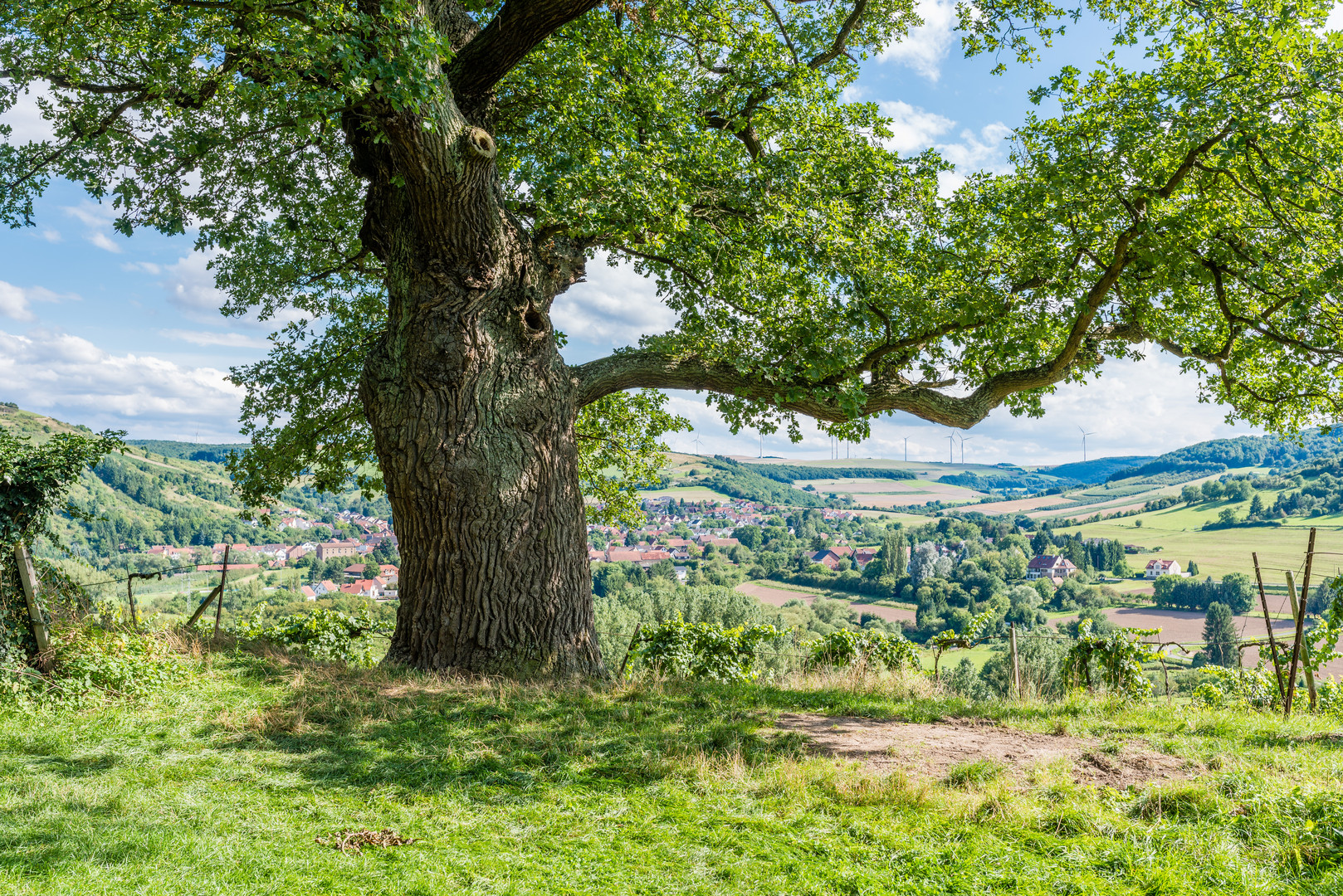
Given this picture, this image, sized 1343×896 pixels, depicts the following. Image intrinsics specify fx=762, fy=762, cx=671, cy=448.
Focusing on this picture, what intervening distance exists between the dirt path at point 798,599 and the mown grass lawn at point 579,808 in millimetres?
61049

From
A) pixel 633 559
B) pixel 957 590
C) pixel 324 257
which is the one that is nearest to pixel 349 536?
pixel 633 559

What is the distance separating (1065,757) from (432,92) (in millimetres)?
7232

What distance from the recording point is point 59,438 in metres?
7.27

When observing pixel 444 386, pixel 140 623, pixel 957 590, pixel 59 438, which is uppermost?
pixel 444 386

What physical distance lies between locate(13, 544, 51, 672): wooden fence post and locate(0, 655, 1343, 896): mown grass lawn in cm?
77

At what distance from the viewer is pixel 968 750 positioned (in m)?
6.17

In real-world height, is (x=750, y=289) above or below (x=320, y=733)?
above

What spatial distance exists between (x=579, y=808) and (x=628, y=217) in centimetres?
618

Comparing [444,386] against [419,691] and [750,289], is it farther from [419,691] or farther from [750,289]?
[750,289]

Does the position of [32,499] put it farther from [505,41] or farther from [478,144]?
[505,41]

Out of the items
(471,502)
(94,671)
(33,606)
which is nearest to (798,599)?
(471,502)

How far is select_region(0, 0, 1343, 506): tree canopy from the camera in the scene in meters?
8.49

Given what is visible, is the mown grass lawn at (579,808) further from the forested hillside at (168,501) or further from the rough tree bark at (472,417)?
the forested hillside at (168,501)

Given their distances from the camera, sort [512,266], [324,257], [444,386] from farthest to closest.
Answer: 1. [324,257]
2. [512,266]
3. [444,386]
